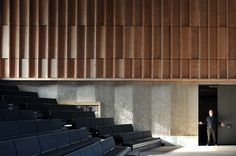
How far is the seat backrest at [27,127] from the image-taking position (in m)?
5.09

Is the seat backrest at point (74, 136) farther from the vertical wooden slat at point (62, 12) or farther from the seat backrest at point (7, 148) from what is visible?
the vertical wooden slat at point (62, 12)

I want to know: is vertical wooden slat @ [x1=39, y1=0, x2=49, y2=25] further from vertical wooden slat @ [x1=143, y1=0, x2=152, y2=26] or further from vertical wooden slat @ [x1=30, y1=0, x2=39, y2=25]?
vertical wooden slat @ [x1=143, y1=0, x2=152, y2=26]

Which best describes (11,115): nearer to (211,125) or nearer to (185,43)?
(185,43)

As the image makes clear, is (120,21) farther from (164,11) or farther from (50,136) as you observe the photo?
(50,136)

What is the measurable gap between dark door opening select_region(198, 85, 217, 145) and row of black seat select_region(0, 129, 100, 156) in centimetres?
615

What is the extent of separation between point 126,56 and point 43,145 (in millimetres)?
6127

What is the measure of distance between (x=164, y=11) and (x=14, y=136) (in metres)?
6.47

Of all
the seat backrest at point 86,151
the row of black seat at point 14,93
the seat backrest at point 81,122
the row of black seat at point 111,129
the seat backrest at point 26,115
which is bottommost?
the row of black seat at point 111,129

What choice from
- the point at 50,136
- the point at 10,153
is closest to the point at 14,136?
the point at 50,136

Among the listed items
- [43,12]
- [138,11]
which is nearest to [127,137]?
[138,11]

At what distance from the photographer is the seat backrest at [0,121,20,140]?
15.0 ft

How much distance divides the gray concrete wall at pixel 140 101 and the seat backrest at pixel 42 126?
4.65 meters

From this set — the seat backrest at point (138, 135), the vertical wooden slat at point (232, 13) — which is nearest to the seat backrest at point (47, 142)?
the seat backrest at point (138, 135)

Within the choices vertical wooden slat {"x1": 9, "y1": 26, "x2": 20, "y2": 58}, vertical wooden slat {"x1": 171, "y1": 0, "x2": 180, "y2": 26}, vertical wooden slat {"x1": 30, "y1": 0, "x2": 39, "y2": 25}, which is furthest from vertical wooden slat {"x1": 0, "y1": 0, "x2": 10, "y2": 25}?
vertical wooden slat {"x1": 171, "y1": 0, "x2": 180, "y2": 26}
